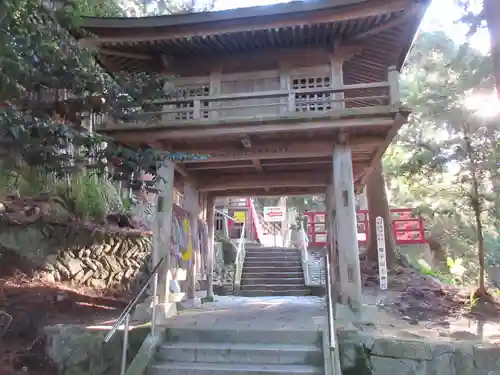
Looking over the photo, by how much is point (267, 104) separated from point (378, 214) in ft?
26.6

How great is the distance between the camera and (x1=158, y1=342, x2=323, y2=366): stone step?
646cm

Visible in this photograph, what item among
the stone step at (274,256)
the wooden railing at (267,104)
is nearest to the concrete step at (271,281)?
the stone step at (274,256)

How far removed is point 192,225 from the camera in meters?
11.3

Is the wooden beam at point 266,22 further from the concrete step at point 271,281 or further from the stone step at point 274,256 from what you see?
the stone step at point 274,256

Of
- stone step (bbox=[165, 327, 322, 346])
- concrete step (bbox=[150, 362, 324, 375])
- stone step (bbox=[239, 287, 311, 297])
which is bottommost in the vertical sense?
concrete step (bbox=[150, 362, 324, 375])

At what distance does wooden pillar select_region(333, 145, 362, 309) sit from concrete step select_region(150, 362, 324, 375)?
238cm

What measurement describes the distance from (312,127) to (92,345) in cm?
564

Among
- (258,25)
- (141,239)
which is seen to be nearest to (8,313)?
(141,239)

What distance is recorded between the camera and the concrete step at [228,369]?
6.10 metres

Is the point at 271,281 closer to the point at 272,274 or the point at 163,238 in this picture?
the point at 272,274

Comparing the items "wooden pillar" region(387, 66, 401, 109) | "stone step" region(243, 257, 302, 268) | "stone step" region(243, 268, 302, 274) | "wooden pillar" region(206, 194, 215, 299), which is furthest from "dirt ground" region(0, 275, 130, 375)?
"wooden pillar" region(387, 66, 401, 109)

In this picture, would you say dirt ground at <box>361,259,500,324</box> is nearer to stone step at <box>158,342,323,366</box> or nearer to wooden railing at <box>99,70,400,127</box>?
stone step at <box>158,342,323,366</box>

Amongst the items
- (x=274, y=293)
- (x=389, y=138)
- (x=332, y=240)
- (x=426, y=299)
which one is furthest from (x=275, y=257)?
(x=389, y=138)

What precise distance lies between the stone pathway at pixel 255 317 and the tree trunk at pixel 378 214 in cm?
521
